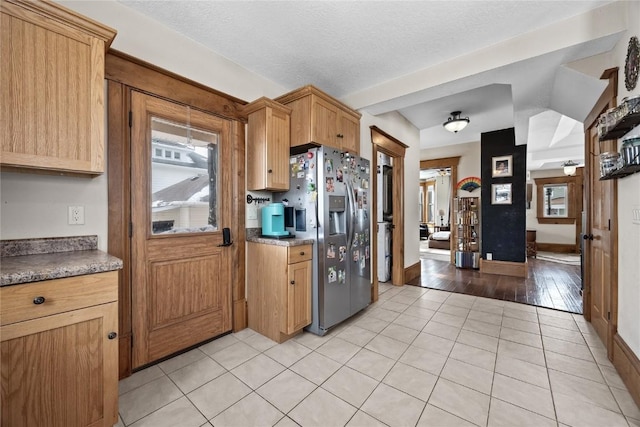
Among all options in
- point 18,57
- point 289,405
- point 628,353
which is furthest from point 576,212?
point 18,57

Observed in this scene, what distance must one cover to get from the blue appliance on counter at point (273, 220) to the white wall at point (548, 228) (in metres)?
8.95

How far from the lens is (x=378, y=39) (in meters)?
2.29

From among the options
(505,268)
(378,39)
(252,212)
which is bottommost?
(505,268)

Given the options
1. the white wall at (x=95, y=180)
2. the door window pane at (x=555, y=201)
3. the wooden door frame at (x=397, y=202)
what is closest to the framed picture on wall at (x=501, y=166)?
the wooden door frame at (x=397, y=202)

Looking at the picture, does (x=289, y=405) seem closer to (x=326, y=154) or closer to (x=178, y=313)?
(x=178, y=313)

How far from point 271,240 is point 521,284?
429 centimetres

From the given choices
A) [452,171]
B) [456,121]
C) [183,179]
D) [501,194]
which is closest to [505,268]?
[501,194]

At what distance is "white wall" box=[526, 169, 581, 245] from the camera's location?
7.62 metres

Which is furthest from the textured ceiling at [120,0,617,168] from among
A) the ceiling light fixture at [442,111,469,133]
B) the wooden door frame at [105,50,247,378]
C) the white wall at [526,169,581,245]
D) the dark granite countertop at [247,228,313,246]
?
the white wall at [526,169,581,245]

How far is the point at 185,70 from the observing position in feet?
7.36

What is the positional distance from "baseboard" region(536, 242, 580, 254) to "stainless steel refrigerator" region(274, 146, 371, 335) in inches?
315

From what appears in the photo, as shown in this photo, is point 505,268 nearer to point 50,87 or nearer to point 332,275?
point 332,275

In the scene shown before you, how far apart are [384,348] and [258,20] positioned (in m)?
2.92

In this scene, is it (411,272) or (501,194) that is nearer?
(411,272)
